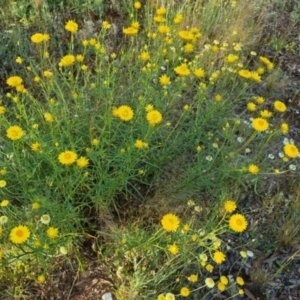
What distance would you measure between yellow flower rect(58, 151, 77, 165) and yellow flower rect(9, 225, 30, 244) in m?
0.31

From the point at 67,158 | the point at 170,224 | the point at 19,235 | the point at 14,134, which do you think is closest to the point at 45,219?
the point at 19,235

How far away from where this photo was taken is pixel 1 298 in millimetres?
2059

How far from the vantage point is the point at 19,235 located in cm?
168

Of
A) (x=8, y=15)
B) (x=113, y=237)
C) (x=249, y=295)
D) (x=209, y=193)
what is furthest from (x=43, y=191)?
(x=8, y=15)

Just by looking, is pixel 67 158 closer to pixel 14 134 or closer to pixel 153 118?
pixel 14 134

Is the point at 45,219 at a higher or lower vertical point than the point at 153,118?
lower

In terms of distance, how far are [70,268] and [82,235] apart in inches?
7.8

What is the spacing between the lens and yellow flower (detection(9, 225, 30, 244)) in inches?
65.4

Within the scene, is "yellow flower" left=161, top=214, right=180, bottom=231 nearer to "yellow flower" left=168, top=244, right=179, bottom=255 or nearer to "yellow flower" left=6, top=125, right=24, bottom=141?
"yellow flower" left=168, top=244, right=179, bottom=255

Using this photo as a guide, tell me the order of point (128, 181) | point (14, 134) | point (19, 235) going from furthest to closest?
point (128, 181) < point (14, 134) < point (19, 235)

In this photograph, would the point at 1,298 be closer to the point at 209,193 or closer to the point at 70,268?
the point at 70,268

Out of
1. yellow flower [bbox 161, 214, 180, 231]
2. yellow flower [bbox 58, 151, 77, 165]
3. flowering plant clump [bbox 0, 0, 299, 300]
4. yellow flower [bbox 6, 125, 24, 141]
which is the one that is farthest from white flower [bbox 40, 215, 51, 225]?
yellow flower [bbox 161, 214, 180, 231]

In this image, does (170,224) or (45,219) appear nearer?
(170,224)

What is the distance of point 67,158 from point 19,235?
363 millimetres
